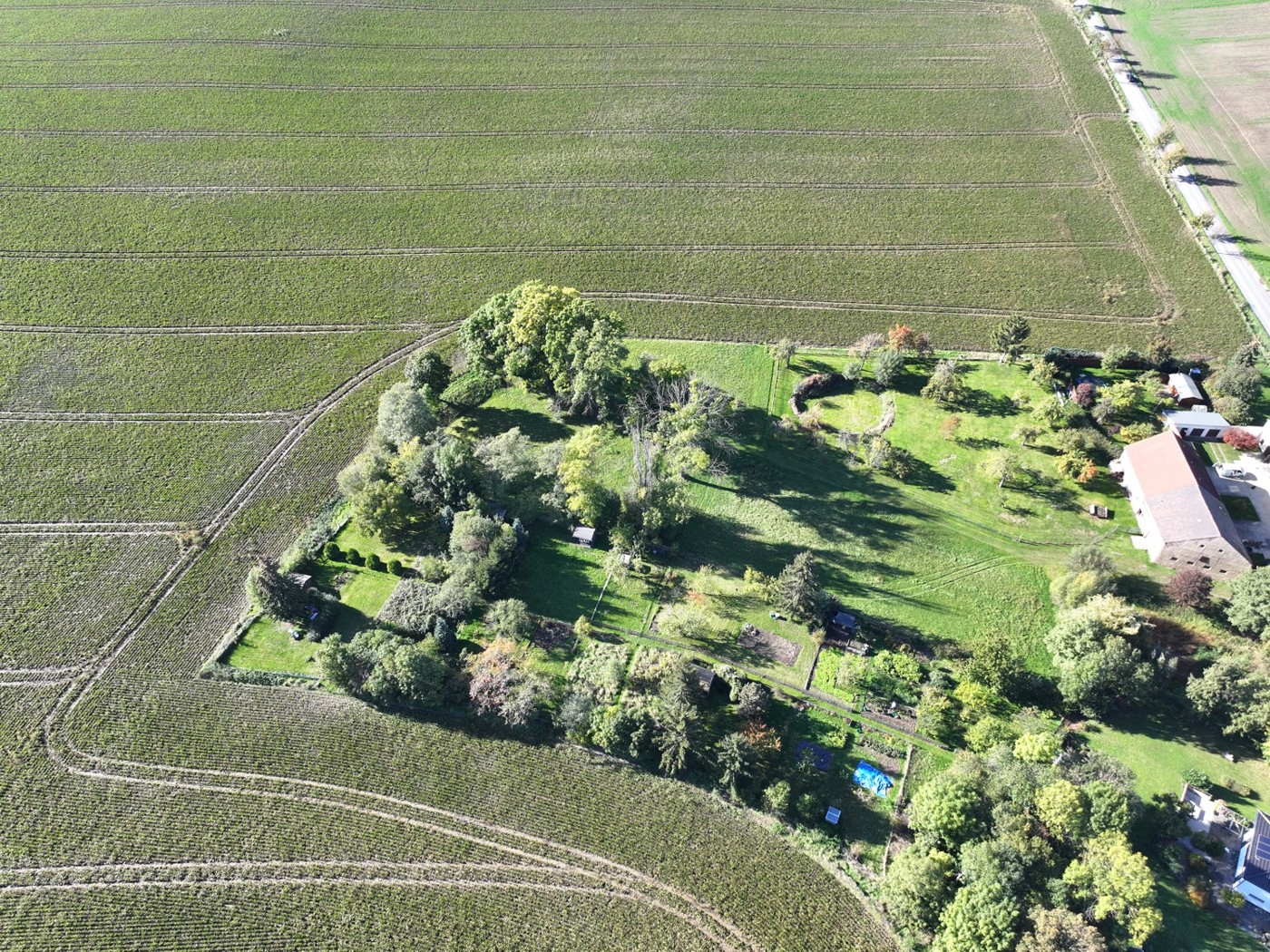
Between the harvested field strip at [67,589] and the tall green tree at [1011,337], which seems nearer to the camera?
the harvested field strip at [67,589]

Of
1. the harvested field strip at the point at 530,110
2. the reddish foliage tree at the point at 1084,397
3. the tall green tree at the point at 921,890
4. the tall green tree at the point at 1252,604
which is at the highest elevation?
the harvested field strip at the point at 530,110

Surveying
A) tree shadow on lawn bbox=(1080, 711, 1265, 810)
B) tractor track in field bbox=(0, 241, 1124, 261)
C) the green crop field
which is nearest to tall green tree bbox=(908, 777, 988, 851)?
the green crop field

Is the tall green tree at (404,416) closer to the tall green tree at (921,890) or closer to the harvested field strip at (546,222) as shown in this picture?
the harvested field strip at (546,222)

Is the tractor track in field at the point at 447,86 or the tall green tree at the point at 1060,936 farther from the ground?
the tractor track in field at the point at 447,86

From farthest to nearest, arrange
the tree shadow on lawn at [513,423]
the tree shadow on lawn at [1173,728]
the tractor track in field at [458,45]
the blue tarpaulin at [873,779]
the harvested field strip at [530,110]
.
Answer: the tractor track in field at [458,45] < the harvested field strip at [530,110] < the tree shadow on lawn at [513,423] < the tree shadow on lawn at [1173,728] < the blue tarpaulin at [873,779]

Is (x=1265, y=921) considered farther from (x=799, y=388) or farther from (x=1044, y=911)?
(x=799, y=388)

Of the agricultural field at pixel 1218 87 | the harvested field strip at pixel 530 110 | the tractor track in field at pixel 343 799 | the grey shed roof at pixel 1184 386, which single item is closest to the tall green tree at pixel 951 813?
the tractor track in field at pixel 343 799

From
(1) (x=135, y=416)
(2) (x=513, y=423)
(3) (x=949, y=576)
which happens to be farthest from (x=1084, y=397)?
(1) (x=135, y=416)

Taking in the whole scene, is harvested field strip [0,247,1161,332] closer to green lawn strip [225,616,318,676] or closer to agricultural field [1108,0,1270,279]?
agricultural field [1108,0,1270,279]
